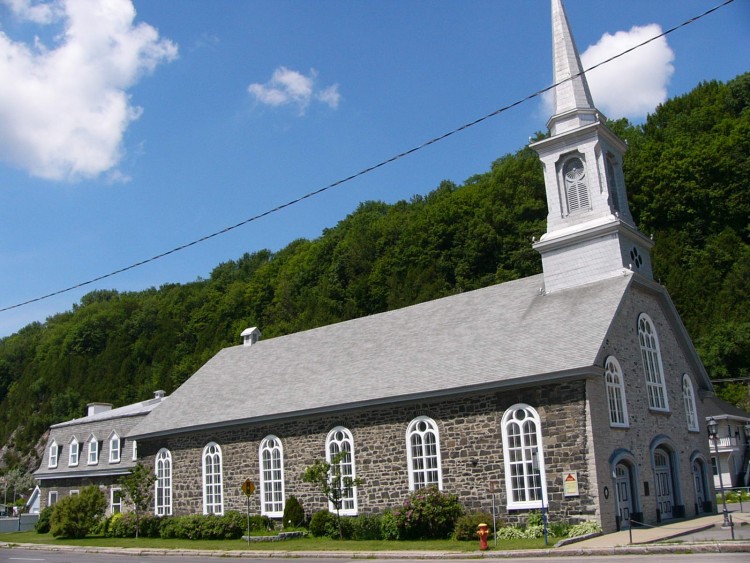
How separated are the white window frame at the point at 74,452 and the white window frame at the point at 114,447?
11.1 ft

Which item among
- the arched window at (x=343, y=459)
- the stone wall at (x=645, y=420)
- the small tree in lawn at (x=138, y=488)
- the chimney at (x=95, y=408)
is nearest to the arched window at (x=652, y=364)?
the stone wall at (x=645, y=420)

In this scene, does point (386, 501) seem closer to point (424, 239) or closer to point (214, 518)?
point (214, 518)

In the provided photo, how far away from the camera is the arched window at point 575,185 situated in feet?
88.1

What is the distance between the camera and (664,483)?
24594 mm

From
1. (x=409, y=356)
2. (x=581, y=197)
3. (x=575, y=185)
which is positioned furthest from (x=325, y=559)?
(x=575, y=185)

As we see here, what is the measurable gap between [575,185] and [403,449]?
11449 millimetres

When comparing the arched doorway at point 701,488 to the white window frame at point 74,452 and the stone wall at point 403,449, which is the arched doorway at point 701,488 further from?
the white window frame at point 74,452

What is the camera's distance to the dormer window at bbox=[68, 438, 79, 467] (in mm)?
41672

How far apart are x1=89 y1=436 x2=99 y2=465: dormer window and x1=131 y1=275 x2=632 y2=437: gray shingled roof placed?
7384mm

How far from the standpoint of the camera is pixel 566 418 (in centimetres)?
2148

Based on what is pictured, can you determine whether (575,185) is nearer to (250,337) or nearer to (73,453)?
(250,337)

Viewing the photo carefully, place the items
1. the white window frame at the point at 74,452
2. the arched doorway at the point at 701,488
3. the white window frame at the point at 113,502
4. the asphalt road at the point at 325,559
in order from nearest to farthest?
the asphalt road at the point at 325,559, the arched doorway at the point at 701,488, the white window frame at the point at 113,502, the white window frame at the point at 74,452

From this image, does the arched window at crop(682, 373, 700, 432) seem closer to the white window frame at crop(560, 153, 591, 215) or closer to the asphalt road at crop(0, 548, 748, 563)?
the white window frame at crop(560, 153, 591, 215)

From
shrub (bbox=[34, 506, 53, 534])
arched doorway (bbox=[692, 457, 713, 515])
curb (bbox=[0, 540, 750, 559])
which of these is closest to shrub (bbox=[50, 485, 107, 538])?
shrub (bbox=[34, 506, 53, 534])
